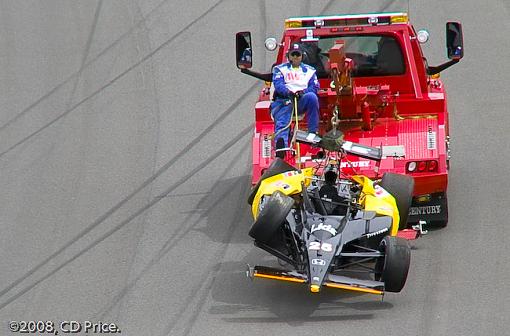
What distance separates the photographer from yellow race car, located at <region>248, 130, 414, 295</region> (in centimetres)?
1333

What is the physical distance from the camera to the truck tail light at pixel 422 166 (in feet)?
50.3

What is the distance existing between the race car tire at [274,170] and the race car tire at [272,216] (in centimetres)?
102

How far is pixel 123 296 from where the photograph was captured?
14328 millimetres

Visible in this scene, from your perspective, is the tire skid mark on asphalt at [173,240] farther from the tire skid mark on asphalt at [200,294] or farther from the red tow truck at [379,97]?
the red tow truck at [379,97]

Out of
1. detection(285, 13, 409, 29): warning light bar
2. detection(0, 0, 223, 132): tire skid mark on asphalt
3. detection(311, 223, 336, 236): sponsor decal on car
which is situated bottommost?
detection(311, 223, 336, 236): sponsor decal on car

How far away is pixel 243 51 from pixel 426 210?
2827mm

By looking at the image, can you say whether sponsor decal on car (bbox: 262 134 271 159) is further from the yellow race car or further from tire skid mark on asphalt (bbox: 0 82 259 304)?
tire skid mark on asphalt (bbox: 0 82 259 304)

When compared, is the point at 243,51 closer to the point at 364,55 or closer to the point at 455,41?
the point at 364,55

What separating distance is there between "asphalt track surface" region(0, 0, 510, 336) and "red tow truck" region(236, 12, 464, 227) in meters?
0.78

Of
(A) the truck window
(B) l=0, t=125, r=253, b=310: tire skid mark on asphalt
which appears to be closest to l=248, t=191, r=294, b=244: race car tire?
(B) l=0, t=125, r=253, b=310: tire skid mark on asphalt

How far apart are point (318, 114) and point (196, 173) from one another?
2.54 meters

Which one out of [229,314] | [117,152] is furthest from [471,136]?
[229,314]

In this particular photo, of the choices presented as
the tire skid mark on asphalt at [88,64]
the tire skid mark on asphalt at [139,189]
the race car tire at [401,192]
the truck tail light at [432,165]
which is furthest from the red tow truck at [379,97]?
the tire skid mark on asphalt at [88,64]

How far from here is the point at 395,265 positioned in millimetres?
13320
